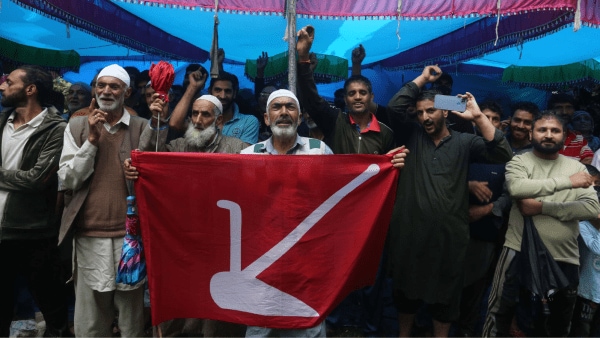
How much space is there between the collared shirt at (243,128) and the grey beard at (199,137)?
3.12 ft

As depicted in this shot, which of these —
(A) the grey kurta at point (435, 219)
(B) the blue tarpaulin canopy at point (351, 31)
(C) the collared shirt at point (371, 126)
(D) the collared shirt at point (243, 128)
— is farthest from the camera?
(D) the collared shirt at point (243, 128)

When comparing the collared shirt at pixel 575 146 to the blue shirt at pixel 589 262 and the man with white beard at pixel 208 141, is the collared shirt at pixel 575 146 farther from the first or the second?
the man with white beard at pixel 208 141

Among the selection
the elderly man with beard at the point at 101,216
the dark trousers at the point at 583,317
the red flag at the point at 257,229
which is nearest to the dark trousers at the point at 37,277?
the elderly man with beard at the point at 101,216

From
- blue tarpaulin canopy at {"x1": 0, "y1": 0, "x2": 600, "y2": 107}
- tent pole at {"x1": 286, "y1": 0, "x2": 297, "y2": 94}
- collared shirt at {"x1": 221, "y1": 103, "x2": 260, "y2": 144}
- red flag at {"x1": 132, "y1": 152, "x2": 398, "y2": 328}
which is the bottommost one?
red flag at {"x1": 132, "y1": 152, "x2": 398, "y2": 328}

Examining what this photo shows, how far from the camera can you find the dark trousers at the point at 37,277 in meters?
3.72

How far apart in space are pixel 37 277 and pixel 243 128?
6.54 ft

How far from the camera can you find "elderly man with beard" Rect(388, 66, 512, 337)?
364 centimetres

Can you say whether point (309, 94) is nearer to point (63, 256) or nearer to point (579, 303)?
point (63, 256)

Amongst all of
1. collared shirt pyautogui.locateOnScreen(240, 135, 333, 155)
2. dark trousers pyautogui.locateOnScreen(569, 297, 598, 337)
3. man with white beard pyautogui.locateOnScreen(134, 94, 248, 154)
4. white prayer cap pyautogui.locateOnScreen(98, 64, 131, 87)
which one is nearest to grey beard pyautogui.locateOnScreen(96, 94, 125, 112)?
white prayer cap pyautogui.locateOnScreen(98, 64, 131, 87)

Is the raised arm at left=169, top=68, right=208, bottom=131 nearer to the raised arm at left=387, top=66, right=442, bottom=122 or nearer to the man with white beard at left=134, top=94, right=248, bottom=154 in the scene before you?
the man with white beard at left=134, top=94, right=248, bottom=154

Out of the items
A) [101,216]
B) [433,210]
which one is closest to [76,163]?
[101,216]

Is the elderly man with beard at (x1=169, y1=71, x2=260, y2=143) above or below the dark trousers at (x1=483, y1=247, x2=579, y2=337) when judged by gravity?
above

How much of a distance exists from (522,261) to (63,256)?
11.5ft

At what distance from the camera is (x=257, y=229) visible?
3148 millimetres
